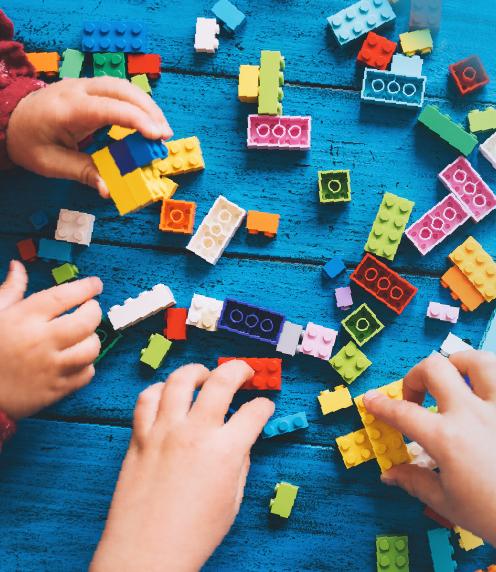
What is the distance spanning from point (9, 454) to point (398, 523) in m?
0.56

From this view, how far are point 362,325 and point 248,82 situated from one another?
384 mm

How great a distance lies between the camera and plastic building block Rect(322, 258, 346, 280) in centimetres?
91

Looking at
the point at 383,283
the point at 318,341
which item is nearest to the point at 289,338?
the point at 318,341

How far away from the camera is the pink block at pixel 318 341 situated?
90cm

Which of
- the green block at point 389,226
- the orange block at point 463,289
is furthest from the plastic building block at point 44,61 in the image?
the orange block at point 463,289

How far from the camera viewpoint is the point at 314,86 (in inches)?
37.2

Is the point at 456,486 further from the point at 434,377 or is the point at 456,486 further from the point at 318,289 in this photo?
the point at 318,289

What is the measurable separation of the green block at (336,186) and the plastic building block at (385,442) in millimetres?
285

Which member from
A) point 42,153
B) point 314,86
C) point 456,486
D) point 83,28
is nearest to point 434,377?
point 456,486

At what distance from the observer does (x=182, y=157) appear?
91 cm

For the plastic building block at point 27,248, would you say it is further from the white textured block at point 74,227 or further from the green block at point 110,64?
the green block at point 110,64

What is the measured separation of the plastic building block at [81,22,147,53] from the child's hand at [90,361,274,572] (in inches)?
19.5

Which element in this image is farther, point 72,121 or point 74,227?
point 74,227

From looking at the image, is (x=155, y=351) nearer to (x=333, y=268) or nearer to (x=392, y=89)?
(x=333, y=268)
